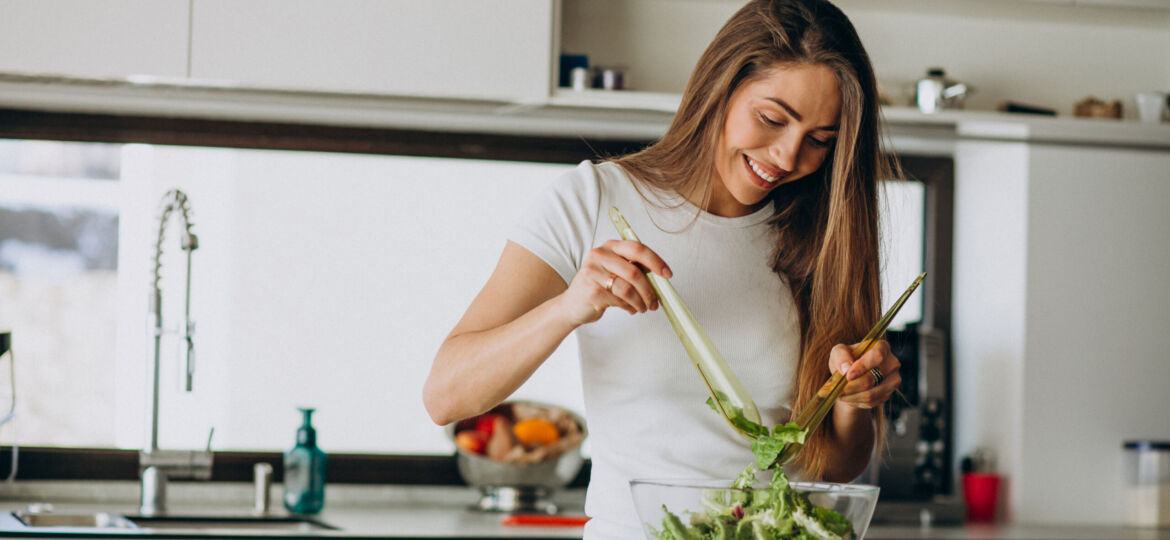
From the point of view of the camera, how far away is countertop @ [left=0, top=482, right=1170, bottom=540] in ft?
7.39

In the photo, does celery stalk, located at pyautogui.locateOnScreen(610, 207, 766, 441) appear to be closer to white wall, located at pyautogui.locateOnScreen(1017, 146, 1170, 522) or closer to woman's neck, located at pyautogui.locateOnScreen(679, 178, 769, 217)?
woman's neck, located at pyautogui.locateOnScreen(679, 178, 769, 217)

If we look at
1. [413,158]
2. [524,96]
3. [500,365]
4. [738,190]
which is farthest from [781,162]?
[413,158]

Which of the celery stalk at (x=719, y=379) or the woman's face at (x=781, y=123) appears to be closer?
the celery stalk at (x=719, y=379)

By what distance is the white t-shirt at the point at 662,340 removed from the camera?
3.78ft

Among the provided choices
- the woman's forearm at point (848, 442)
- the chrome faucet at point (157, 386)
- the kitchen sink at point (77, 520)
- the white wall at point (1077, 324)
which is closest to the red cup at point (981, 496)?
the white wall at point (1077, 324)

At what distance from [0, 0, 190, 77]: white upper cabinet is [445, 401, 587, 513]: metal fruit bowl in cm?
95

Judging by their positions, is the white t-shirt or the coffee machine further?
the coffee machine

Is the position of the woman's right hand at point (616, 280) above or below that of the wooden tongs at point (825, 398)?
above

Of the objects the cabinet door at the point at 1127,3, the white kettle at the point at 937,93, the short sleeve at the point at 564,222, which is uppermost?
the cabinet door at the point at 1127,3

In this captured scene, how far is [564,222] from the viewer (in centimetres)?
117

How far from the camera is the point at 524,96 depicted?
2363 millimetres

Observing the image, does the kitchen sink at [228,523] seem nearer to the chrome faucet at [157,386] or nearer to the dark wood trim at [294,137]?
the chrome faucet at [157,386]

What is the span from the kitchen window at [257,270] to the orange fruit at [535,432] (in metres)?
0.16

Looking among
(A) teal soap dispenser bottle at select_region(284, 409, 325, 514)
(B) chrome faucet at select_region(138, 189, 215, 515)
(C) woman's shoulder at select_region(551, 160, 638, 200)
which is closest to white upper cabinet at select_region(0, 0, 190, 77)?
(B) chrome faucet at select_region(138, 189, 215, 515)
